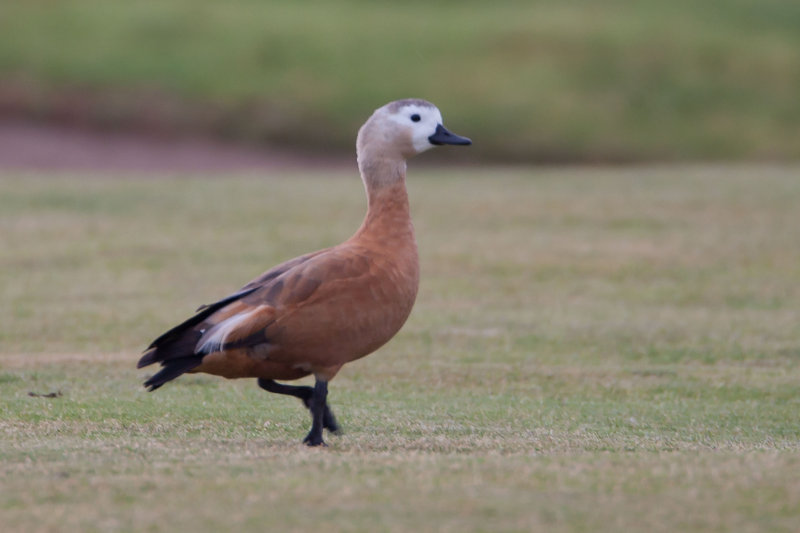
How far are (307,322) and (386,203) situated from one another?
0.93m

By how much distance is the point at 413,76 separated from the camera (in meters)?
28.5

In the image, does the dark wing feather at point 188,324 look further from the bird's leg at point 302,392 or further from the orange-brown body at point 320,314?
the bird's leg at point 302,392

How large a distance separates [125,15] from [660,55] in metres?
12.3

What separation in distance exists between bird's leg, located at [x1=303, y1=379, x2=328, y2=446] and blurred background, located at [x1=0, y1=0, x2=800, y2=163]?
20.1 metres

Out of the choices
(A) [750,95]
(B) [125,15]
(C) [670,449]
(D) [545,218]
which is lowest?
(C) [670,449]

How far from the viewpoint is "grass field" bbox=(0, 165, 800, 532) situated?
5.33 m

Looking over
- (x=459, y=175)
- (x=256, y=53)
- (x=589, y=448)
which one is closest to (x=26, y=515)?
(x=589, y=448)

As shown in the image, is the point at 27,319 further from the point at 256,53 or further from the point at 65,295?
the point at 256,53

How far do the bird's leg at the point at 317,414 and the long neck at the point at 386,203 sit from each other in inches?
34.9

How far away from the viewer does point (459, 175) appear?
23.8 metres

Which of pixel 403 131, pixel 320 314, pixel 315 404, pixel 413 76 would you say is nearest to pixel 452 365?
pixel 403 131

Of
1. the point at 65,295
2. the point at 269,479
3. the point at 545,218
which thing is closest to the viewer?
the point at 269,479

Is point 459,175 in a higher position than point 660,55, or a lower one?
lower

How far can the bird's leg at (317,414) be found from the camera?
669 cm
